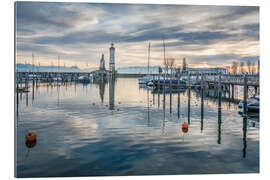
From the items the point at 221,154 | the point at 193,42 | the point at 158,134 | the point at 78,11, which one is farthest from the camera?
the point at 193,42

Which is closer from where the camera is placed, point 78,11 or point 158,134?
point 78,11

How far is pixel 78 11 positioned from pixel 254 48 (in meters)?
6.84

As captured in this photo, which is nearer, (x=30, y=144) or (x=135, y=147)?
(x=135, y=147)

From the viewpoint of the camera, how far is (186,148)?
8555 mm

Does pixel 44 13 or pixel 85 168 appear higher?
pixel 44 13

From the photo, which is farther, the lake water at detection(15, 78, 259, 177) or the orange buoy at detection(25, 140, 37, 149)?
the orange buoy at detection(25, 140, 37, 149)

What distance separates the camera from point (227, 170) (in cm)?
684

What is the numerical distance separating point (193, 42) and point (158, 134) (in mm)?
5303

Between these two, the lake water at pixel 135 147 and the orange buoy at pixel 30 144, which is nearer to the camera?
the lake water at pixel 135 147

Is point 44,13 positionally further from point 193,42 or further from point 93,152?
point 193,42

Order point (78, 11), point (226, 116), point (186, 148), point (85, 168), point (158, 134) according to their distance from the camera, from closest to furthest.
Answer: point (85, 168) < point (186, 148) < point (78, 11) < point (158, 134) < point (226, 116)
